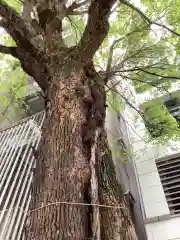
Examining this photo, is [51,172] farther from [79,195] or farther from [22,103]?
[22,103]

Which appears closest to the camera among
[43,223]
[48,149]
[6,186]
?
[43,223]

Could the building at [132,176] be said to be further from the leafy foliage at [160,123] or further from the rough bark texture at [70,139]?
the rough bark texture at [70,139]

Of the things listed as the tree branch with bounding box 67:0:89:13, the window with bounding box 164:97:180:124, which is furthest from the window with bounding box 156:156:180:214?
the tree branch with bounding box 67:0:89:13

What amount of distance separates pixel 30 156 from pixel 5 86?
140 inches

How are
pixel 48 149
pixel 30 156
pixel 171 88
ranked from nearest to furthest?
pixel 48 149 < pixel 30 156 < pixel 171 88

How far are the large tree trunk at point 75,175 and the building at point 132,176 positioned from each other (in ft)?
3.80

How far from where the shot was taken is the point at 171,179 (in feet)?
17.1

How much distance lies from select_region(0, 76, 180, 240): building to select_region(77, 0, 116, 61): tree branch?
1532mm

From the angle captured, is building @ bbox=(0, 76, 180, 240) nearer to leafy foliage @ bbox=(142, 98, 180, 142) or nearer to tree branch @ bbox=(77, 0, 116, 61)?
leafy foliage @ bbox=(142, 98, 180, 142)

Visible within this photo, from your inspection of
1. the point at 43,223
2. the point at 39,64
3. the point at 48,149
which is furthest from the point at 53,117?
the point at 43,223

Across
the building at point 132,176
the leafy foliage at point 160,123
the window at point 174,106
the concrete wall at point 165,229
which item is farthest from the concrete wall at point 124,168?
the window at point 174,106

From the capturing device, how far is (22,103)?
891 cm

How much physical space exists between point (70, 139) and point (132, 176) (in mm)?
3369

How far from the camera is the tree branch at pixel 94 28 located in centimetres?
361
